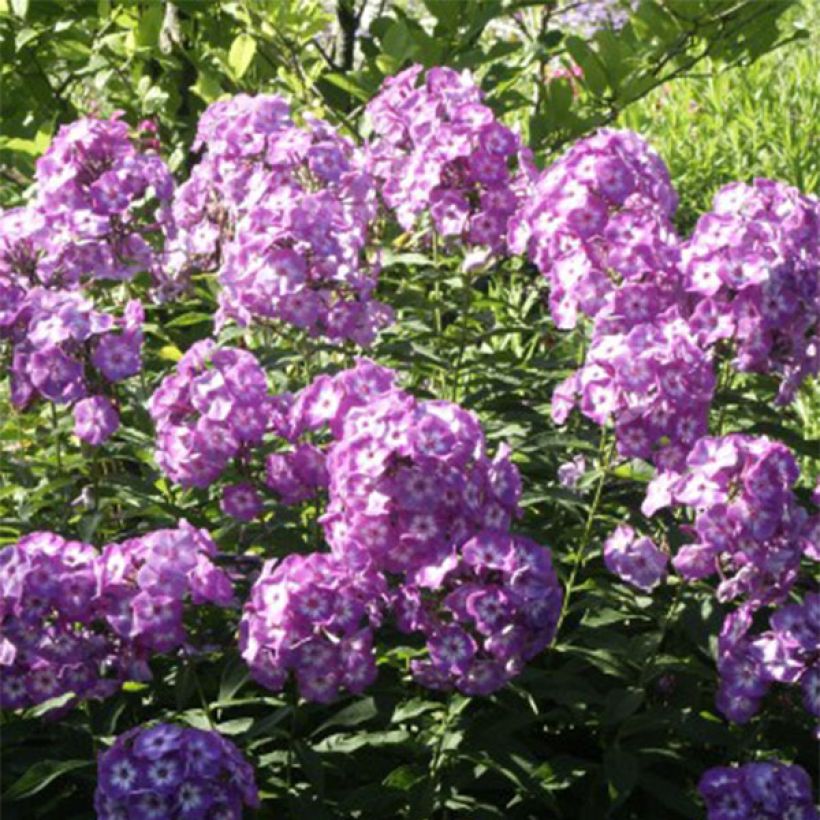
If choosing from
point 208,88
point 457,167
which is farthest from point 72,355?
point 208,88

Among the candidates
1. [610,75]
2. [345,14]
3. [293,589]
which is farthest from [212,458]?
[345,14]

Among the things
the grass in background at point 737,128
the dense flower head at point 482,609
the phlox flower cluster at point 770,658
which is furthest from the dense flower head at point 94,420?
the grass in background at point 737,128

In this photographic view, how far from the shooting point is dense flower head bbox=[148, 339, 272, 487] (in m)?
2.75

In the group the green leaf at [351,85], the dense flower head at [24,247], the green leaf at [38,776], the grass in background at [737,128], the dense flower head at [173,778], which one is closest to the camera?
the dense flower head at [173,778]

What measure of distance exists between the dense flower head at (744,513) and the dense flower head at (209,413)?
62 cm

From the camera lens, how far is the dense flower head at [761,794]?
2.68 meters

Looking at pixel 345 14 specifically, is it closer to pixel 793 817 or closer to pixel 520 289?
pixel 520 289

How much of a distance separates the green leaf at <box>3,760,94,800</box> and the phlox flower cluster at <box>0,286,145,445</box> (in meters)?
0.53

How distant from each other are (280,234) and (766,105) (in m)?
5.21

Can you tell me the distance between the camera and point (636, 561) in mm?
2742

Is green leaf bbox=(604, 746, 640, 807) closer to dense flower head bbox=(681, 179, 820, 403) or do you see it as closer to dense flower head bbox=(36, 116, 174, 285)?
dense flower head bbox=(681, 179, 820, 403)

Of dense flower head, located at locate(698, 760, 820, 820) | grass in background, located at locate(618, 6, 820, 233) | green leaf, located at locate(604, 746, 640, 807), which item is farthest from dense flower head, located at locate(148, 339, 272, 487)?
grass in background, located at locate(618, 6, 820, 233)

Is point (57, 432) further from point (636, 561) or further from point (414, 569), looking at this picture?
point (636, 561)

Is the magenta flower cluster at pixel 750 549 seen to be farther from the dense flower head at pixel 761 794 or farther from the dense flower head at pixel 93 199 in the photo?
the dense flower head at pixel 93 199
